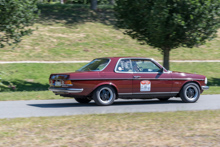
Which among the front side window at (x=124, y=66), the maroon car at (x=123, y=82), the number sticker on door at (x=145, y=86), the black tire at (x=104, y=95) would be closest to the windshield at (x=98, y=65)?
the maroon car at (x=123, y=82)

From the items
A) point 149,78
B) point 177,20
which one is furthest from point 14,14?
point 149,78

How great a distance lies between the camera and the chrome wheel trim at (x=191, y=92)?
11.7m

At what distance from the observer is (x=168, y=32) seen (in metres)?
17.5

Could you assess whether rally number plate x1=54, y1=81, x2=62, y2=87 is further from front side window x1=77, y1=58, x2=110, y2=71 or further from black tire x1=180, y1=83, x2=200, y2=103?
black tire x1=180, y1=83, x2=200, y2=103

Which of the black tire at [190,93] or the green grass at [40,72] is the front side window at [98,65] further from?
the green grass at [40,72]

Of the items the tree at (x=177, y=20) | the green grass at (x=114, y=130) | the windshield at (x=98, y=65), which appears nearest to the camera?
the green grass at (x=114, y=130)

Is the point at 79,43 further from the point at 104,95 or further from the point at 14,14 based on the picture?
the point at 104,95

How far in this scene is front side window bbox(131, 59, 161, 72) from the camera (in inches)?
436

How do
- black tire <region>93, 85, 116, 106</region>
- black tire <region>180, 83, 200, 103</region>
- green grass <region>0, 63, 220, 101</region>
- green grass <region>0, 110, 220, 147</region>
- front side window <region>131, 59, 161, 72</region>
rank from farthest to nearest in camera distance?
green grass <region>0, 63, 220, 101</region> → black tire <region>180, 83, 200, 103</region> → front side window <region>131, 59, 161, 72</region> → black tire <region>93, 85, 116, 106</region> → green grass <region>0, 110, 220, 147</region>

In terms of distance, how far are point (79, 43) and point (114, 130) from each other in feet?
79.0

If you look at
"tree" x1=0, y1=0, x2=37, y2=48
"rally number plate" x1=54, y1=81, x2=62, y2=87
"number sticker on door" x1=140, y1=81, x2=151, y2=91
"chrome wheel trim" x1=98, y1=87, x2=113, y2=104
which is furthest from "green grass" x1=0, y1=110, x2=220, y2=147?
"tree" x1=0, y1=0, x2=37, y2=48

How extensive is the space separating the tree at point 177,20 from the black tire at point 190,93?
582 centimetres

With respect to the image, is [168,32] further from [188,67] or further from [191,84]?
[188,67]

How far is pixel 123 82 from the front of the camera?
35.2 feet
